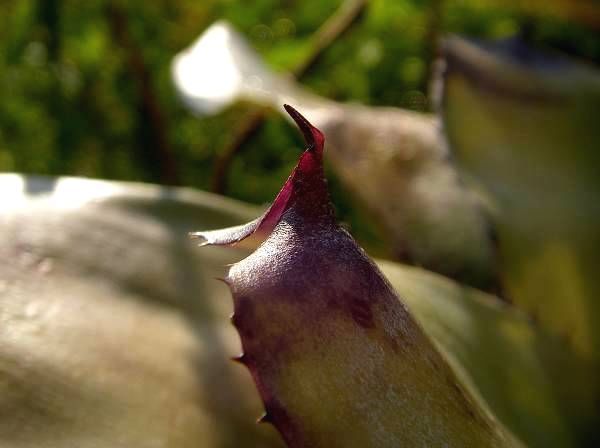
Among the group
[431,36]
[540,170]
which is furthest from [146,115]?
[540,170]

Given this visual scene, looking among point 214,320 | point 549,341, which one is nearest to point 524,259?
point 549,341

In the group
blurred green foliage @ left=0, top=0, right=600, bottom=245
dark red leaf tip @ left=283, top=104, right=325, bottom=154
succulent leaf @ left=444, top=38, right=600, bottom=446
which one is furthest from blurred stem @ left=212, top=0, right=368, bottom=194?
dark red leaf tip @ left=283, top=104, right=325, bottom=154

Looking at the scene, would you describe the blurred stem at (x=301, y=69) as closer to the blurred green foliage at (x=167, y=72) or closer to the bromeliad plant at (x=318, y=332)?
the blurred green foliage at (x=167, y=72)

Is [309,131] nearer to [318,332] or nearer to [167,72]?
[318,332]

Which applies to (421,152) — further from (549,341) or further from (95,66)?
(95,66)

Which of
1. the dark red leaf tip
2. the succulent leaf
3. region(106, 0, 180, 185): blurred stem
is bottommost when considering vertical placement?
region(106, 0, 180, 185): blurred stem

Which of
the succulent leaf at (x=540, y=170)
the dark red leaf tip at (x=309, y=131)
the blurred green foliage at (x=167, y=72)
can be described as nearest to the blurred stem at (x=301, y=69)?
the blurred green foliage at (x=167, y=72)

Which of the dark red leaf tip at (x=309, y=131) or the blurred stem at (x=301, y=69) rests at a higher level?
the dark red leaf tip at (x=309, y=131)

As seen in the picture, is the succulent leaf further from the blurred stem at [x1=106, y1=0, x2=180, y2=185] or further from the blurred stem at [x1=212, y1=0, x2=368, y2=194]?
the blurred stem at [x1=106, y1=0, x2=180, y2=185]
